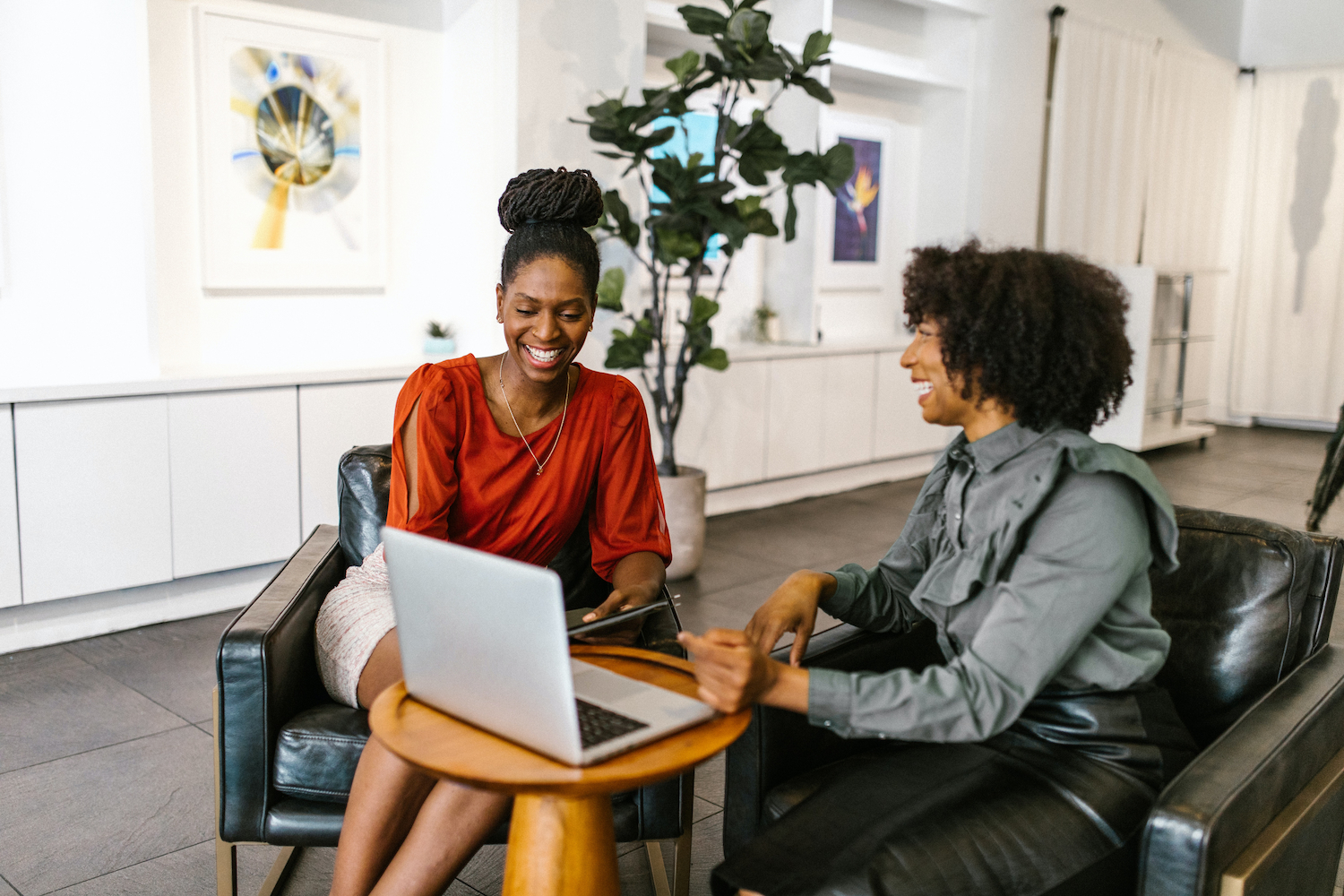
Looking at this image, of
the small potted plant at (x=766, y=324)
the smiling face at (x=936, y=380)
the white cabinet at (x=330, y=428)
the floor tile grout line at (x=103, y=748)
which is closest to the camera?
the smiling face at (x=936, y=380)

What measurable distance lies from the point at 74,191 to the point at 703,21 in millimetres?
2233

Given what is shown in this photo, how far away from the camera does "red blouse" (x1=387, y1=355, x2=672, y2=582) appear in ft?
6.84

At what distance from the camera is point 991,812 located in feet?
4.81

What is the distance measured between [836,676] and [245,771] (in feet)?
3.44

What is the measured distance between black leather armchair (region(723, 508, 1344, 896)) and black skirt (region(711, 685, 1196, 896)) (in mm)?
42

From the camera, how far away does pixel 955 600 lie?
5.19ft

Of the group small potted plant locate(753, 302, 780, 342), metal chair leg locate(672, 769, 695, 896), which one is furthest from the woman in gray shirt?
small potted plant locate(753, 302, 780, 342)

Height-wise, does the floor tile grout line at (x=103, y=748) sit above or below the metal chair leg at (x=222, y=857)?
below

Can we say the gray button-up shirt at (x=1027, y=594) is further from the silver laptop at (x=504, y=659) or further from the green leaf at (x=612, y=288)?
the green leaf at (x=612, y=288)

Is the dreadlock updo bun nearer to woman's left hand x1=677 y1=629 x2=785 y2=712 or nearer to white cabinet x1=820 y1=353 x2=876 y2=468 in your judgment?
woman's left hand x1=677 y1=629 x2=785 y2=712

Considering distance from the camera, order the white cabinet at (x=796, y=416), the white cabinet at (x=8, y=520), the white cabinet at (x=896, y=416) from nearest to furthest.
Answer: the white cabinet at (x=8, y=520) → the white cabinet at (x=796, y=416) → the white cabinet at (x=896, y=416)

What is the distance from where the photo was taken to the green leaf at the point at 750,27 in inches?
159

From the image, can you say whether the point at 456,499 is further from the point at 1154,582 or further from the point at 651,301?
the point at 651,301

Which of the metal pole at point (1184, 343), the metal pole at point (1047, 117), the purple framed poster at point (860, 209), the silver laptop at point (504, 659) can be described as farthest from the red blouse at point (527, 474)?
the metal pole at point (1184, 343)
